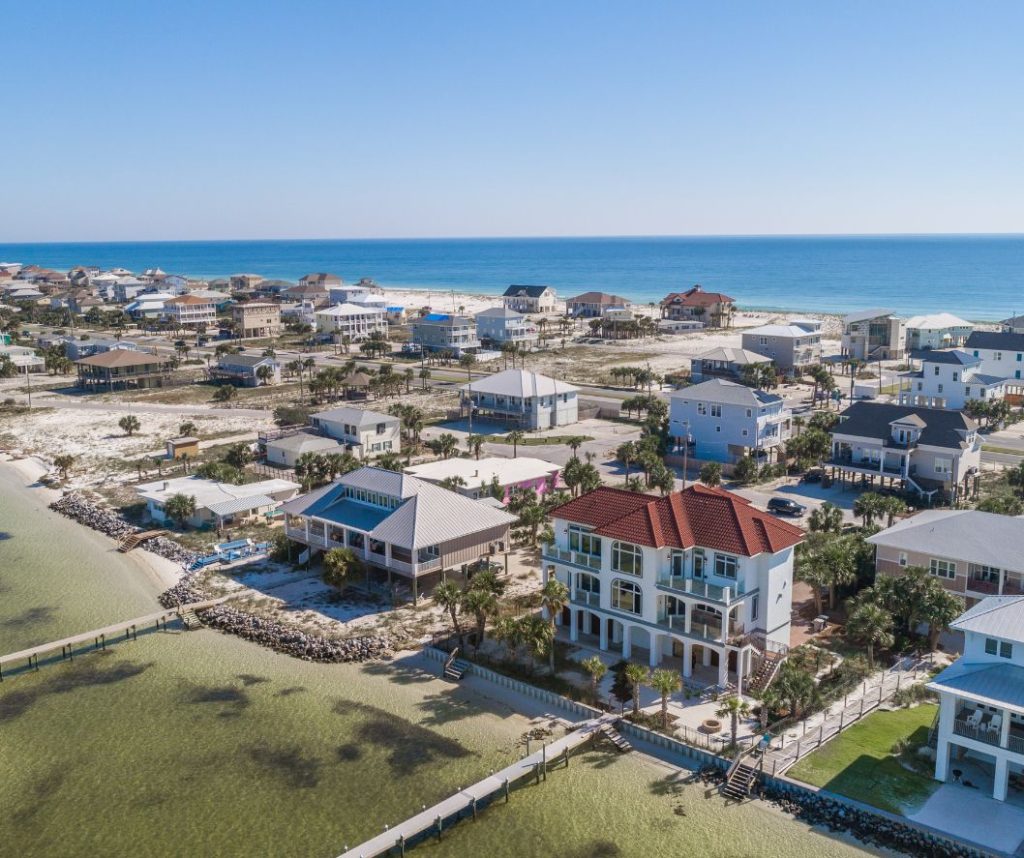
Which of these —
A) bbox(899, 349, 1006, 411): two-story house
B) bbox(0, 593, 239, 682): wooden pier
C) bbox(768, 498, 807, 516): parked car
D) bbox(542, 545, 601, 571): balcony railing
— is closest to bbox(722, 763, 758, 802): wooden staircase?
bbox(542, 545, 601, 571): balcony railing

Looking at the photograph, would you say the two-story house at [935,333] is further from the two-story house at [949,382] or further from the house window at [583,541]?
the house window at [583,541]

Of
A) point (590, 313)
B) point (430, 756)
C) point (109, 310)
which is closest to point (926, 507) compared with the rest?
point (430, 756)

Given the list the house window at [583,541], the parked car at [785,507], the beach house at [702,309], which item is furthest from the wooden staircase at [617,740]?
the beach house at [702,309]

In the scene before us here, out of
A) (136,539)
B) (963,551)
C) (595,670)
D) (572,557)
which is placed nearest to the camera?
(595,670)

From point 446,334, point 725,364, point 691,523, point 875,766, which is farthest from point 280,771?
point 446,334

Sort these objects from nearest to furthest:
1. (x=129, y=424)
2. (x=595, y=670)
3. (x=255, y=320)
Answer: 1. (x=595, y=670)
2. (x=129, y=424)
3. (x=255, y=320)

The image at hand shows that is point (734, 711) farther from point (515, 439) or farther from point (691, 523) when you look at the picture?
point (515, 439)
